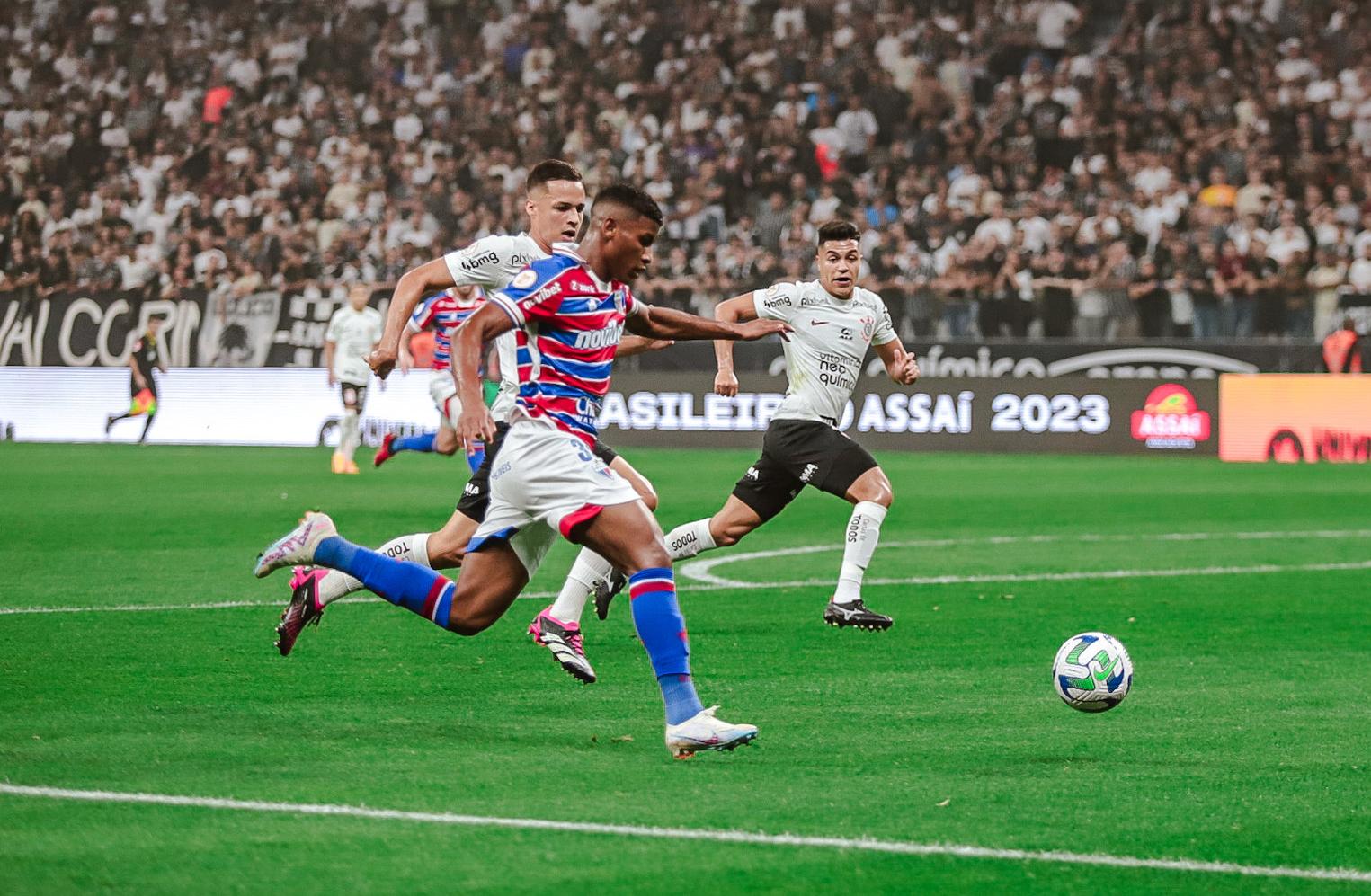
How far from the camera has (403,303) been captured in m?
9.05

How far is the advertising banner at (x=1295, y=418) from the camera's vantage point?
23016mm

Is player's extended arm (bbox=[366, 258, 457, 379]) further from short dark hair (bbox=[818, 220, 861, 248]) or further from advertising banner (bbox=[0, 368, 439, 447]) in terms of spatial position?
advertising banner (bbox=[0, 368, 439, 447])

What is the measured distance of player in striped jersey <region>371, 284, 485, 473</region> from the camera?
14.8 m

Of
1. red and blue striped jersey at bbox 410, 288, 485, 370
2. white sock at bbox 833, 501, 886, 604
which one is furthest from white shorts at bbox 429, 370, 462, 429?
white sock at bbox 833, 501, 886, 604

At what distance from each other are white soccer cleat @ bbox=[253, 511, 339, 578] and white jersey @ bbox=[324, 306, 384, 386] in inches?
586

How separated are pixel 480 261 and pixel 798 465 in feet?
6.40

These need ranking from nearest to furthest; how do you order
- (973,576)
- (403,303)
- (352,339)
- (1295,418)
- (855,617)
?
(403,303) → (855,617) → (973,576) → (352,339) → (1295,418)

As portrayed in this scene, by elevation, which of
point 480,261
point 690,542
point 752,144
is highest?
point 752,144

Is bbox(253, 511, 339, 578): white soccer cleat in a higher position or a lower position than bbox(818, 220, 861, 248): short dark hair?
lower

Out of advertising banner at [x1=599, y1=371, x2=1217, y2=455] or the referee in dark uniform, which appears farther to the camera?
the referee in dark uniform

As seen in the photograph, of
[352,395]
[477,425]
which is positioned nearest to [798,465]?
[477,425]

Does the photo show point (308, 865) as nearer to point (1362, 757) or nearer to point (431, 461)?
point (1362, 757)

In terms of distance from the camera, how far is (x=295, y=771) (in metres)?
5.86

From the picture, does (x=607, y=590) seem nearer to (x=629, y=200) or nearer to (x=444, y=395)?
(x=629, y=200)
